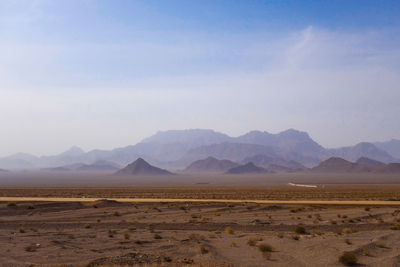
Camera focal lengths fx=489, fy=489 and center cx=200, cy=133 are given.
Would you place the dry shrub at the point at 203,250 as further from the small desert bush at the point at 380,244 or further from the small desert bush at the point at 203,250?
the small desert bush at the point at 380,244

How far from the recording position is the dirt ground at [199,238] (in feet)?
58.9

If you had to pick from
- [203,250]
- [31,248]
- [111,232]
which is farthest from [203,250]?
[111,232]

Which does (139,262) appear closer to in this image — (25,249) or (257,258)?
(257,258)

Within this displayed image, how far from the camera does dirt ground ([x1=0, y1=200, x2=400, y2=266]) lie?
58.9 feet

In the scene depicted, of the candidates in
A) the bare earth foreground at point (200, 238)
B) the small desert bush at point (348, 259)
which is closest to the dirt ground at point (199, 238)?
the bare earth foreground at point (200, 238)

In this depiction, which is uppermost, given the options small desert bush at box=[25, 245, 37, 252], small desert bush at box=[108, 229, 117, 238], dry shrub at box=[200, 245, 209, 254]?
small desert bush at box=[108, 229, 117, 238]

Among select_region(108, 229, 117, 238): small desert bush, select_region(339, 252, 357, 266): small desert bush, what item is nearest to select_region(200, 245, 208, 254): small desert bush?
select_region(339, 252, 357, 266): small desert bush

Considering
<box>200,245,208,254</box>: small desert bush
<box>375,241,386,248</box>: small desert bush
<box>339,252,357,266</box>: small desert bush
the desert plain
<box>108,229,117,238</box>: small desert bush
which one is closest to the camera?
<box>339,252,357,266</box>: small desert bush

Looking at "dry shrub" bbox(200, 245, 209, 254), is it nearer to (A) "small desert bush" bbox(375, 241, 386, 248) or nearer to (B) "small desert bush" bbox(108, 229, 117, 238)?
(B) "small desert bush" bbox(108, 229, 117, 238)

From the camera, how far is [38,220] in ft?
111

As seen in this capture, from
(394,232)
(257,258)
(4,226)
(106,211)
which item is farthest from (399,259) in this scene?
(106,211)

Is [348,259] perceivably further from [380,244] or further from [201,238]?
[201,238]

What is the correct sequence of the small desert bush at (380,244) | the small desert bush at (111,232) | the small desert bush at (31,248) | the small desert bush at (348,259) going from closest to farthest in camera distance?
the small desert bush at (348,259)
the small desert bush at (380,244)
the small desert bush at (31,248)
the small desert bush at (111,232)

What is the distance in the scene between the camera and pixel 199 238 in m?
23.3
